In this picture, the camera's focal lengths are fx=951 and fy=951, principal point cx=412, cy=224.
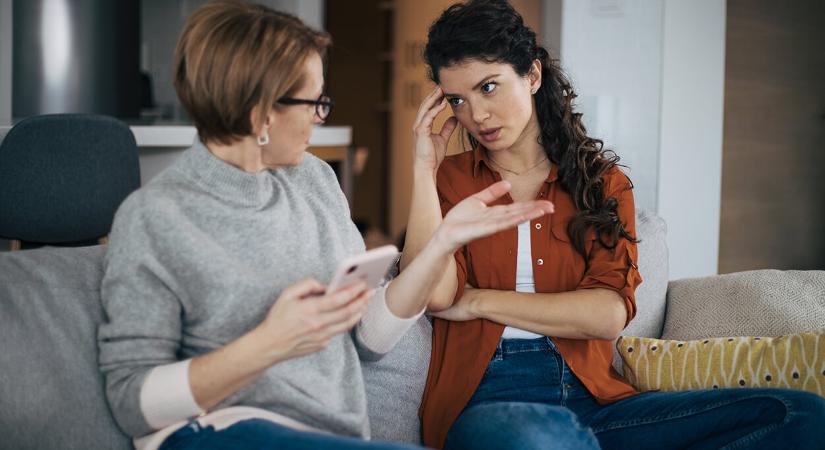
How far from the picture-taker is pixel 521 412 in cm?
161

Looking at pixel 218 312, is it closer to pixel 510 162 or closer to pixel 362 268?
pixel 362 268

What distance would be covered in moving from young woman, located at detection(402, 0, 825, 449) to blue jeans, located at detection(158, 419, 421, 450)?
1.37 feet

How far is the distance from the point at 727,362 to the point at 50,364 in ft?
4.24

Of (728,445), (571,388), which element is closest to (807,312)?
(728,445)

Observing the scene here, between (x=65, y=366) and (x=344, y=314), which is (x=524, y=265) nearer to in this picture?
(x=344, y=314)

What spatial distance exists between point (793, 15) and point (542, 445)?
4.41 m

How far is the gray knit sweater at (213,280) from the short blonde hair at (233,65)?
0.08 m

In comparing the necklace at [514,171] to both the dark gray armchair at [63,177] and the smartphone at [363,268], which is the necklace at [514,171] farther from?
the dark gray armchair at [63,177]

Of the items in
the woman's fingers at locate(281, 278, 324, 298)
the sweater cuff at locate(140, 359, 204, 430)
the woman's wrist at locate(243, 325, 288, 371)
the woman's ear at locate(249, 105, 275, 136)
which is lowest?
the sweater cuff at locate(140, 359, 204, 430)

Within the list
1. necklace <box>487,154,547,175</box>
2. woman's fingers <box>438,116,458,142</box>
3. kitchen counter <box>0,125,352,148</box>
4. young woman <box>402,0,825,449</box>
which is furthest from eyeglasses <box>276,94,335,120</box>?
kitchen counter <box>0,125,352,148</box>

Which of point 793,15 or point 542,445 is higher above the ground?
point 793,15

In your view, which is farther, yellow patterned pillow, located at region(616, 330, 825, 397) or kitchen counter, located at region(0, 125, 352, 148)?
kitchen counter, located at region(0, 125, 352, 148)

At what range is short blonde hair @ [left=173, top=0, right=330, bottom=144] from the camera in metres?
1.40

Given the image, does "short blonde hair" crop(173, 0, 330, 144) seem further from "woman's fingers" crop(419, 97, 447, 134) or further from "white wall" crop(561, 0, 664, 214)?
"white wall" crop(561, 0, 664, 214)
